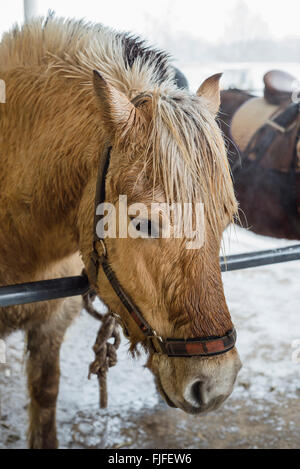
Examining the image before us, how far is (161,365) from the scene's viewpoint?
95 cm

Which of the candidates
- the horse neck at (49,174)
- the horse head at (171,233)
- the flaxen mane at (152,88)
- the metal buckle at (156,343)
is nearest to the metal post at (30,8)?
the flaxen mane at (152,88)

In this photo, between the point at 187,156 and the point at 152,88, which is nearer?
the point at 187,156

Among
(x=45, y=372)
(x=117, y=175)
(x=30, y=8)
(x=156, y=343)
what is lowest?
(x=45, y=372)

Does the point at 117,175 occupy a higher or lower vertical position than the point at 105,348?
higher

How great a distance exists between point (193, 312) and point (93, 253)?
0.31m

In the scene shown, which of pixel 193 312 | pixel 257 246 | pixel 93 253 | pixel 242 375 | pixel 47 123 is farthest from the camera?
pixel 257 246

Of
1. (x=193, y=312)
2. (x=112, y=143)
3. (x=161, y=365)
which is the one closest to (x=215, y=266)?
(x=193, y=312)

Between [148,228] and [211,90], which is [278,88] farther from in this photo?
[148,228]

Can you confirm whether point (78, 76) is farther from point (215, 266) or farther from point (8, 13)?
point (8, 13)

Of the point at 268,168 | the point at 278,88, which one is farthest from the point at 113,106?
the point at 278,88

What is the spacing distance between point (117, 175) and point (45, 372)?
1153 mm

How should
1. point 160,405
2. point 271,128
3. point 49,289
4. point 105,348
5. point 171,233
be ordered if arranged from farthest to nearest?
1. point 271,128
2. point 160,405
3. point 105,348
4. point 49,289
5. point 171,233

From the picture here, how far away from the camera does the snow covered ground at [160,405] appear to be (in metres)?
2.12

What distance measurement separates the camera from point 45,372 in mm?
1786
